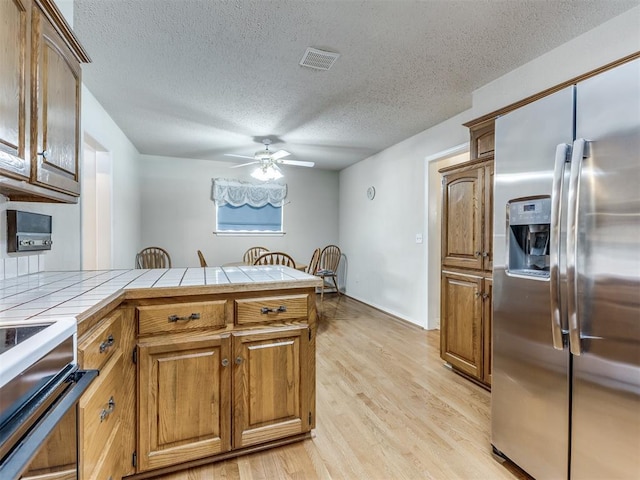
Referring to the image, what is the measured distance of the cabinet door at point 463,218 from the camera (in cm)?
250

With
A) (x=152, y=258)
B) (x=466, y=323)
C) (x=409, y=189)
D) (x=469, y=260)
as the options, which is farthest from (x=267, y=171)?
(x=466, y=323)

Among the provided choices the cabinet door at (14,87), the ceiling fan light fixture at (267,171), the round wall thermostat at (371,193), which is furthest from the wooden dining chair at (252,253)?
the cabinet door at (14,87)

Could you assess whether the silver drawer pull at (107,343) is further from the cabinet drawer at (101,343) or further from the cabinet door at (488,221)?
the cabinet door at (488,221)

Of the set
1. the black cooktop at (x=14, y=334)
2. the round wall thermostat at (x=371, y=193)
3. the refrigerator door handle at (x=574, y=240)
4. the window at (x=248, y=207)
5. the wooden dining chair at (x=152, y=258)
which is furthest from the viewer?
the window at (x=248, y=207)

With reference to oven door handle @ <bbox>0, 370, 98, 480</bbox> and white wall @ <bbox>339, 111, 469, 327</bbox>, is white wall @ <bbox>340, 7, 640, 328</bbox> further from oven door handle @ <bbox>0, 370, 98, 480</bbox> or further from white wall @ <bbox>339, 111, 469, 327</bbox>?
oven door handle @ <bbox>0, 370, 98, 480</bbox>

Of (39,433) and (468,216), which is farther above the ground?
(468,216)

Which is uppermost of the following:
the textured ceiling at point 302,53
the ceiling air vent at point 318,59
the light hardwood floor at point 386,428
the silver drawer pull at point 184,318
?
the textured ceiling at point 302,53

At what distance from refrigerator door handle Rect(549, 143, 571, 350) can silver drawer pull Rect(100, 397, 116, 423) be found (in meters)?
1.77

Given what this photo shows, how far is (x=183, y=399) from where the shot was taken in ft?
5.01

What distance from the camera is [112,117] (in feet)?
11.5

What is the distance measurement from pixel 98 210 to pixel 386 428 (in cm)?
353

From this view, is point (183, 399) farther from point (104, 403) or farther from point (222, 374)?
point (104, 403)

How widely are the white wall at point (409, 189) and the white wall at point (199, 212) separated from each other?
→ 77 cm

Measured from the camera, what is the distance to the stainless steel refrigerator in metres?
1.13
